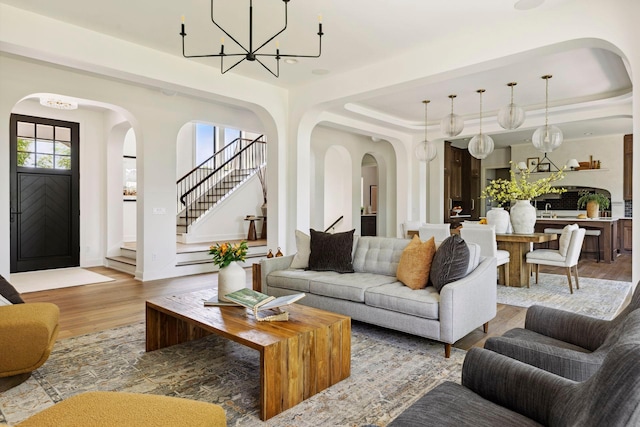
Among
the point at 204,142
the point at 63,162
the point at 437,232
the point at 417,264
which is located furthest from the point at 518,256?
the point at 204,142

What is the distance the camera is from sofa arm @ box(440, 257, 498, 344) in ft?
9.48

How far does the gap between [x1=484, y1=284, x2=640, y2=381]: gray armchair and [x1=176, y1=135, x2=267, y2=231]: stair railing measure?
8.51 m

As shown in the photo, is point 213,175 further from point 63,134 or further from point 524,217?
point 524,217

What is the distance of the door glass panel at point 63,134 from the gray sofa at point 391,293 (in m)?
5.17

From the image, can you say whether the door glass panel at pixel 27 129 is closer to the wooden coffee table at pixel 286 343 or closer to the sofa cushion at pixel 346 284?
the wooden coffee table at pixel 286 343

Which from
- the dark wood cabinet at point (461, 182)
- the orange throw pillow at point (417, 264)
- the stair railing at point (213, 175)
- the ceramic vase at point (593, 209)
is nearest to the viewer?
the orange throw pillow at point (417, 264)

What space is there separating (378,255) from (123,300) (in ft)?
10.4

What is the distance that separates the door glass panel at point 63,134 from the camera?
6918 mm

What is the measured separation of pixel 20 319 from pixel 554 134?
5951mm

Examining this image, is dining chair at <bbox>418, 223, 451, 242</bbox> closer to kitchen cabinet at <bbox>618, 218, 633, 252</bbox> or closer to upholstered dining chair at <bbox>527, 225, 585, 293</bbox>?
upholstered dining chair at <bbox>527, 225, 585, 293</bbox>

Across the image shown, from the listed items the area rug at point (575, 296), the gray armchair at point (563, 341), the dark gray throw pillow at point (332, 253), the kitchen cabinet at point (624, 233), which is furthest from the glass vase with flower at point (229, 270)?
the kitchen cabinet at point (624, 233)

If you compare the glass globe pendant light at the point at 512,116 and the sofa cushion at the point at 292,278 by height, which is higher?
the glass globe pendant light at the point at 512,116

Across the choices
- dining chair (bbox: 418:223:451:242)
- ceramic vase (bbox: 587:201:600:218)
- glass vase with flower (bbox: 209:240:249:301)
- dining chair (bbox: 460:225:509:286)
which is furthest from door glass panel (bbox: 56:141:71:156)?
ceramic vase (bbox: 587:201:600:218)

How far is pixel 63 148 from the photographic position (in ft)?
23.0
